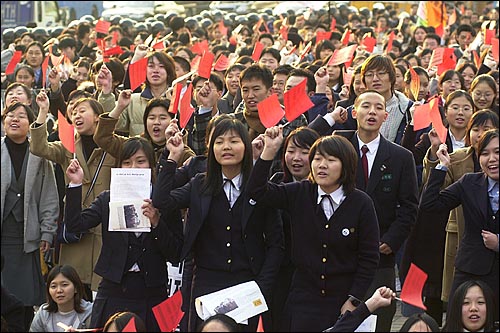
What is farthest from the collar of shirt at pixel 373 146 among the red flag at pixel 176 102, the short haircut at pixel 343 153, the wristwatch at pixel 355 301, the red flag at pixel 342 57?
the red flag at pixel 342 57

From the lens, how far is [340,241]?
19.5ft

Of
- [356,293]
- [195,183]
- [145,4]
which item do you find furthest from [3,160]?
[145,4]

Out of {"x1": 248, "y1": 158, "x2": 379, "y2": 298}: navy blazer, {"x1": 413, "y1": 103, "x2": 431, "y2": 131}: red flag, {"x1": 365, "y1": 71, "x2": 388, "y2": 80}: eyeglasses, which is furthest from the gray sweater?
{"x1": 365, "y1": 71, "x2": 388, "y2": 80}: eyeglasses

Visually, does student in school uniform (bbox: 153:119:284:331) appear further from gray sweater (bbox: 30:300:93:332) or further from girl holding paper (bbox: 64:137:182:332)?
gray sweater (bbox: 30:300:93:332)

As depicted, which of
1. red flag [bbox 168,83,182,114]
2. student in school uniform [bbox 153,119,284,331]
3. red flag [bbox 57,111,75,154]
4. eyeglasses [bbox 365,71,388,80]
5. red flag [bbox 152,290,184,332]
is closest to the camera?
red flag [bbox 152,290,184,332]

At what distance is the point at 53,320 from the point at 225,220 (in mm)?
1214

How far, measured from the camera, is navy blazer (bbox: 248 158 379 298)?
5945 mm

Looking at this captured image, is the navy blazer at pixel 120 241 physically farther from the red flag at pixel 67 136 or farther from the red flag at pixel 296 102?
the red flag at pixel 296 102

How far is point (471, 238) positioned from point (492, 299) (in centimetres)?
51

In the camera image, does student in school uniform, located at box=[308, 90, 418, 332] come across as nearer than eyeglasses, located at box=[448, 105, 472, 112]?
Yes

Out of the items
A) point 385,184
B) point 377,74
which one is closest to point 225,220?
point 385,184

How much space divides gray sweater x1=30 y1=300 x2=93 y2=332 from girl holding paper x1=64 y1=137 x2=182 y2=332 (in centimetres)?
26

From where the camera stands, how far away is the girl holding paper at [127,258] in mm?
6352

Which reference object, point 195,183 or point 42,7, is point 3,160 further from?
point 42,7
